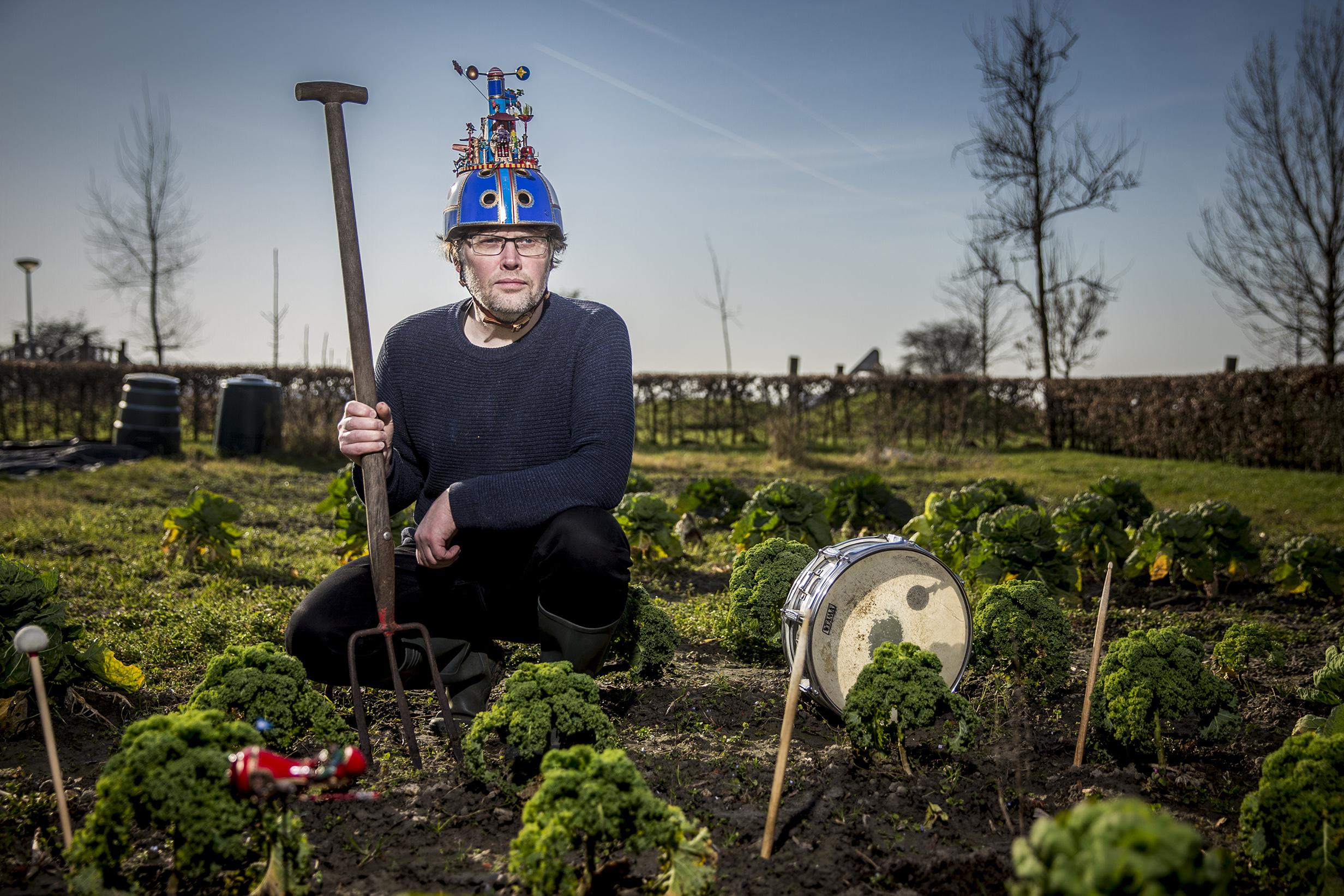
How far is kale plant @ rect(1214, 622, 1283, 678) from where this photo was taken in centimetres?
303

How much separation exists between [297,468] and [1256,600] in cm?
1061

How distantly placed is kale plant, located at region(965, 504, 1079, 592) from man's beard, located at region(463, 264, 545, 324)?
8.40ft

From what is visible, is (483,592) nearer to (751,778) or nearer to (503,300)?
(503,300)

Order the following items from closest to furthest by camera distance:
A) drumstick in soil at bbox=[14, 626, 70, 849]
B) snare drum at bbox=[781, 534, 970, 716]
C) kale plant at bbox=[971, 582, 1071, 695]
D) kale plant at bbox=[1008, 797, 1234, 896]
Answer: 1. kale plant at bbox=[1008, 797, 1234, 896]
2. drumstick in soil at bbox=[14, 626, 70, 849]
3. snare drum at bbox=[781, 534, 970, 716]
4. kale plant at bbox=[971, 582, 1071, 695]

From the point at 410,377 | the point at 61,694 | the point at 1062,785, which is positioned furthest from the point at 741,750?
the point at 61,694

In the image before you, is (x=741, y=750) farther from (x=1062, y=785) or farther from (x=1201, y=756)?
(x=1201, y=756)

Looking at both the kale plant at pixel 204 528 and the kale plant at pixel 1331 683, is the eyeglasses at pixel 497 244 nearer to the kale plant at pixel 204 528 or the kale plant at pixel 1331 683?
the kale plant at pixel 1331 683

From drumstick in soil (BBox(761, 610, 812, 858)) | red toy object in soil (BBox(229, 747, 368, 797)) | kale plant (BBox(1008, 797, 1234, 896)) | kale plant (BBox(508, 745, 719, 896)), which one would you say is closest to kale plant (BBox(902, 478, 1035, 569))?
drumstick in soil (BBox(761, 610, 812, 858))

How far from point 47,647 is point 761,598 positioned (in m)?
2.43

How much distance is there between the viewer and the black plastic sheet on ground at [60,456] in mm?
10039

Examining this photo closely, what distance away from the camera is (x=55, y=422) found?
14781mm

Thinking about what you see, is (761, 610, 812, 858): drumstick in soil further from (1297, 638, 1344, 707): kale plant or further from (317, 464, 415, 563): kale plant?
(317, 464, 415, 563): kale plant

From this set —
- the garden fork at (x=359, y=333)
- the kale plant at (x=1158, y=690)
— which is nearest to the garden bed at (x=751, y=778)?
the kale plant at (x=1158, y=690)

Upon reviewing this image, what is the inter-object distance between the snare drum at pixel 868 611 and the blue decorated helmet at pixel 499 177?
58.9 inches
